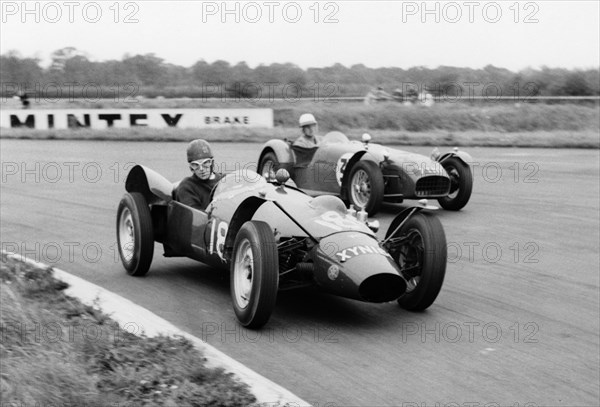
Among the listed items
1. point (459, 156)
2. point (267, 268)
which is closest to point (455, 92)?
point (459, 156)

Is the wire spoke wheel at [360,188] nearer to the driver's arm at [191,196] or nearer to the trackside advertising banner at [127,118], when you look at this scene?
the driver's arm at [191,196]

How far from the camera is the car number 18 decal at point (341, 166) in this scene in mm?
11656

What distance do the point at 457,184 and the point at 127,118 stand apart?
15589mm

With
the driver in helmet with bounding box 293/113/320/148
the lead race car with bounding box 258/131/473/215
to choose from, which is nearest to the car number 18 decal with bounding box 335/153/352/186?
the lead race car with bounding box 258/131/473/215

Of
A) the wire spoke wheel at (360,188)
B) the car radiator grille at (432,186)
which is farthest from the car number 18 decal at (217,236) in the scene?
the car radiator grille at (432,186)

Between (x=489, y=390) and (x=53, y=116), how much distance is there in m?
22.2

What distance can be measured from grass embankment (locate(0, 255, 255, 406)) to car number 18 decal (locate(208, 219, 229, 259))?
1.23 meters

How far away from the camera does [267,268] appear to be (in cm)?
566

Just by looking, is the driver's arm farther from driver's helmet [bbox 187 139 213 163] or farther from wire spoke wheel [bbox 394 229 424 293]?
wire spoke wheel [bbox 394 229 424 293]

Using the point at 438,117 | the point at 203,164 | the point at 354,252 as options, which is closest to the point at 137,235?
the point at 203,164

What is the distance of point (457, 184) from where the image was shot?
38.9ft

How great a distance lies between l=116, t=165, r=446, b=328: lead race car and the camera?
5.83 m

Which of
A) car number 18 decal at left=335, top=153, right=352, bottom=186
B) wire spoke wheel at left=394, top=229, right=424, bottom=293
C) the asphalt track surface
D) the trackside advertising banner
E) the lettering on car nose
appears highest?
the trackside advertising banner

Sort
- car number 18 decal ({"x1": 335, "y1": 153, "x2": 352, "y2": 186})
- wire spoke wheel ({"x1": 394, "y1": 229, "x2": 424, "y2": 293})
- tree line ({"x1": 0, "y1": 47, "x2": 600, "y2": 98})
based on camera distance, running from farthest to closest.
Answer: tree line ({"x1": 0, "y1": 47, "x2": 600, "y2": 98}), car number 18 decal ({"x1": 335, "y1": 153, "x2": 352, "y2": 186}), wire spoke wheel ({"x1": 394, "y1": 229, "x2": 424, "y2": 293})
